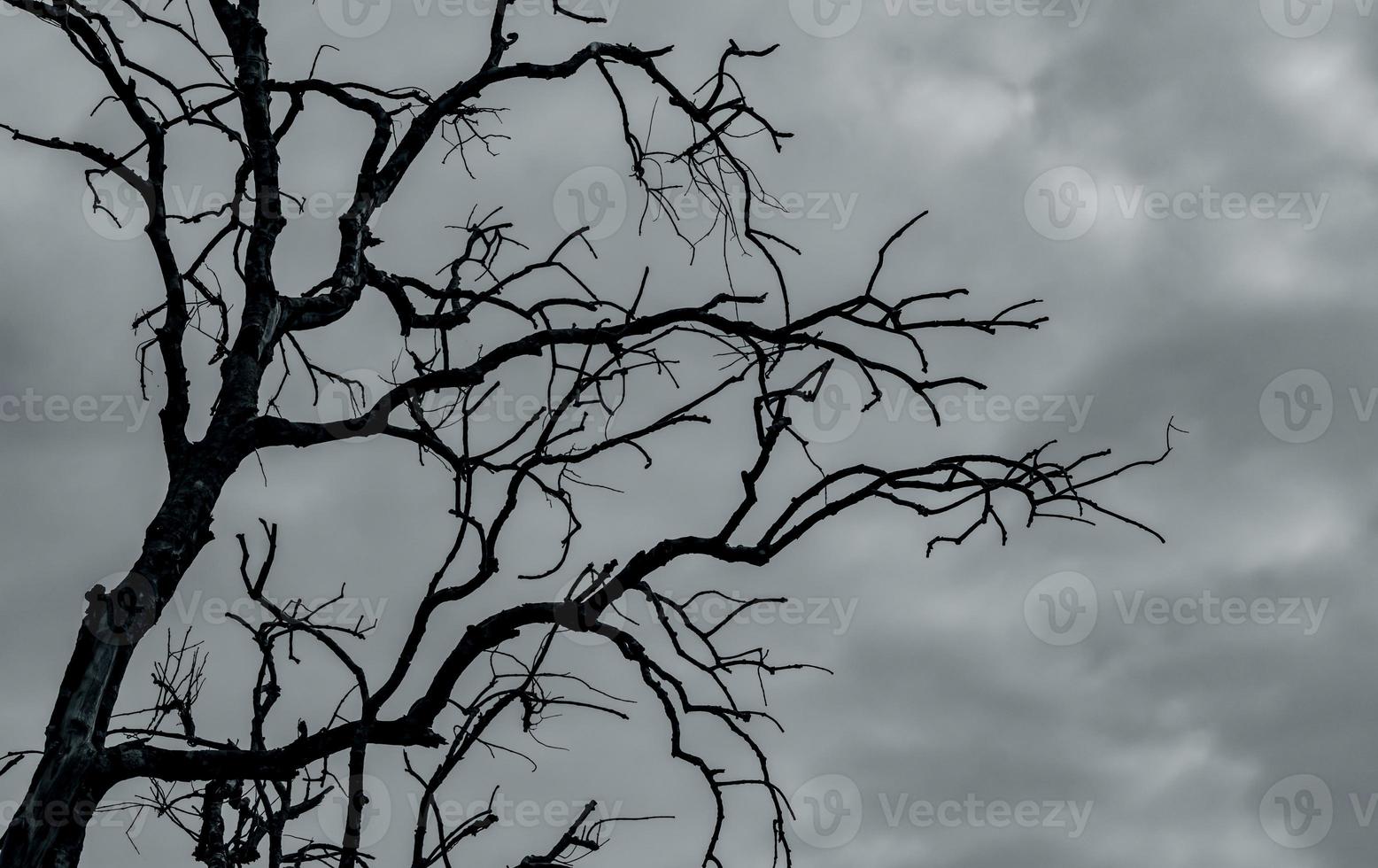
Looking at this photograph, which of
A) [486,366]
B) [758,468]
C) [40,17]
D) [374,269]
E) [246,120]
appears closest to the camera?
[758,468]

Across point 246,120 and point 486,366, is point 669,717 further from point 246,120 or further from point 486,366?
point 246,120

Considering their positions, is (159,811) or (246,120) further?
(159,811)

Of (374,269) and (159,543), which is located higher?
(374,269)

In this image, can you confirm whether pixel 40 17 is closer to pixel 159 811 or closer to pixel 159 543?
pixel 159 543

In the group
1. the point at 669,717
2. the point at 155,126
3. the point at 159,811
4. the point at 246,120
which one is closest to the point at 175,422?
the point at 155,126

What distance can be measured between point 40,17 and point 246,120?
89 centimetres

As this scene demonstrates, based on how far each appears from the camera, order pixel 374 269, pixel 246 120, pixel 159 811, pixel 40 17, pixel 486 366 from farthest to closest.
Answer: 1. pixel 159 811
2. pixel 374 269
3. pixel 246 120
4. pixel 486 366
5. pixel 40 17

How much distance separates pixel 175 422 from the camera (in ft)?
13.7

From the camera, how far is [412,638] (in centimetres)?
335

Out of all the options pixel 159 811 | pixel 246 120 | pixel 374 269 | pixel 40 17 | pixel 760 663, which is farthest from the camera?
pixel 159 811

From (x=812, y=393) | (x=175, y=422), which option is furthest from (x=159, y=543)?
(x=812, y=393)

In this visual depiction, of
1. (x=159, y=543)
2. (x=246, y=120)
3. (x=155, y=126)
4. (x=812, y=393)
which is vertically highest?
(x=246, y=120)

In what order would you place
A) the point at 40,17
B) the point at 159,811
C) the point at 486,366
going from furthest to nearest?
the point at 159,811
the point at 486,366
the point at 40,17

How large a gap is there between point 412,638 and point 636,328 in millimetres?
1432
